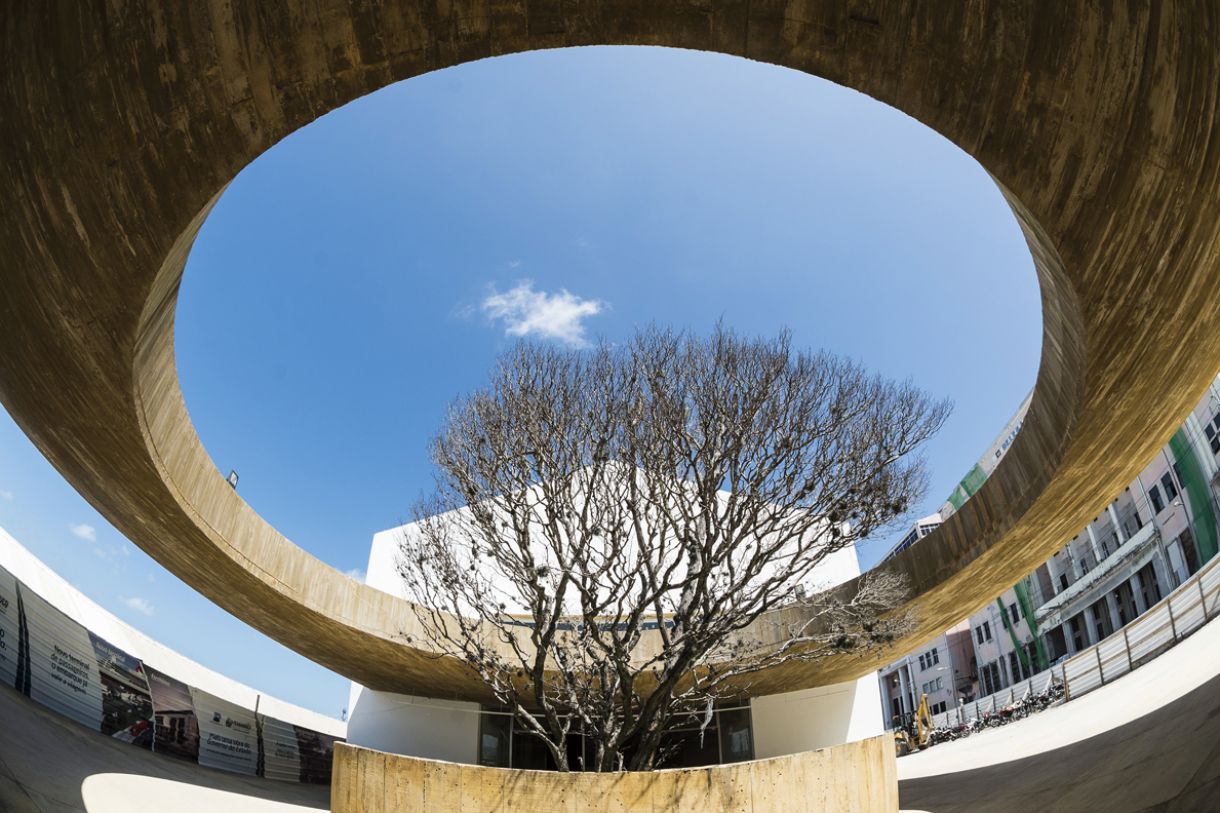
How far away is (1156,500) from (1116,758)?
90.6ft

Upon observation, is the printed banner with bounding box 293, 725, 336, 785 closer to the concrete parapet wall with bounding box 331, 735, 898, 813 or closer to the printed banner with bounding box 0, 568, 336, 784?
the printed banner with bounding box 0, 568, 336, 784

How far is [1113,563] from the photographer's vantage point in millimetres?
34281

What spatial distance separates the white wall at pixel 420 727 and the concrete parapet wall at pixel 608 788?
1002 centimetres

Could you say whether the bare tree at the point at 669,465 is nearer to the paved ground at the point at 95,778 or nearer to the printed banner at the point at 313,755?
the paved ground at the point at 95,778

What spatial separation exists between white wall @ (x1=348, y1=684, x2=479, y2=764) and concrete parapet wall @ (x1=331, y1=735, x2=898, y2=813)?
10.0 meters

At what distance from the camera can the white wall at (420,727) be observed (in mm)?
18797

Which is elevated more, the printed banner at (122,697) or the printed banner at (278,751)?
the printed banner at (122,697)

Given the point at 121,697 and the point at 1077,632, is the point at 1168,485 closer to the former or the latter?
the point at 1077,632

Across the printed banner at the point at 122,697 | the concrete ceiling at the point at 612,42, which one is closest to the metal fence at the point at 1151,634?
the concrete ceiling at the point at 612,42

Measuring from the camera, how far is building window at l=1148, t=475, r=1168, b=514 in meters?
30.9

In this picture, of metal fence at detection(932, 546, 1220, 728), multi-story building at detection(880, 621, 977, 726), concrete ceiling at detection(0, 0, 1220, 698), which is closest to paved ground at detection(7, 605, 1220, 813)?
metal fence at detection(932, 546, 1220, 728)

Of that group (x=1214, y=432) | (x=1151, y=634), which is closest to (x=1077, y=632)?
(x=1214, y=432)

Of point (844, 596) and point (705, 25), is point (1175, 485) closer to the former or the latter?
point (844, 596)

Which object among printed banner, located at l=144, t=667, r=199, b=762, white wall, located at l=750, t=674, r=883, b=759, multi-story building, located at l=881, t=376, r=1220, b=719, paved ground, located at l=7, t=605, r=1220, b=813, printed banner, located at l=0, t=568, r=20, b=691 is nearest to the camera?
paved ground, located at l=7, t=605, r=1220, b=813
